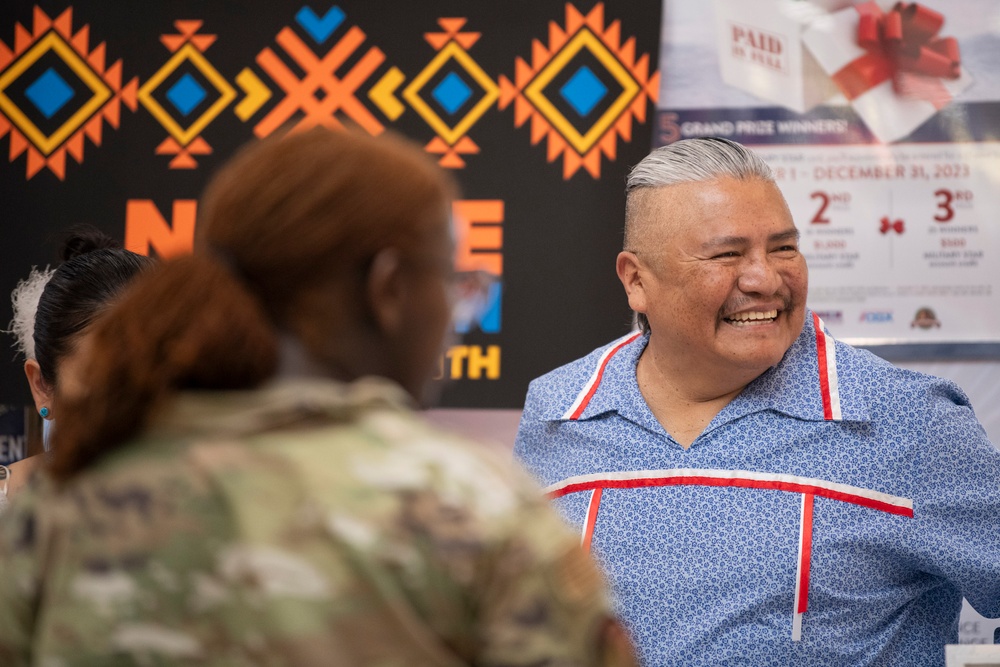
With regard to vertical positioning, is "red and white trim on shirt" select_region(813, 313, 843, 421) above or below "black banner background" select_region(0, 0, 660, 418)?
below

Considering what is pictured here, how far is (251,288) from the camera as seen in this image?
1.00 meters

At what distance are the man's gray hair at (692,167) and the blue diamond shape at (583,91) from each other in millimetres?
1221

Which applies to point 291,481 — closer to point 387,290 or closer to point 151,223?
point 387,290

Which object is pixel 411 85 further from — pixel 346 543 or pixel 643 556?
pixel 346 543

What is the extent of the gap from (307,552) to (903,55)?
3.03 meters

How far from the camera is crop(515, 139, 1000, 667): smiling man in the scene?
1.98m

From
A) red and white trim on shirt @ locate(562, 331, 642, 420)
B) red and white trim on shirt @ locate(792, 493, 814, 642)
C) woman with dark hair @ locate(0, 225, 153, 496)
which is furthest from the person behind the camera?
red and white trim on shirt @ locate(562, 331, 642, 420)

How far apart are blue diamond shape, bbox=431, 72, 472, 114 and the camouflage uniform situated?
271 centimetres

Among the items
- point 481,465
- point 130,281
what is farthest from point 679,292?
point 481,465

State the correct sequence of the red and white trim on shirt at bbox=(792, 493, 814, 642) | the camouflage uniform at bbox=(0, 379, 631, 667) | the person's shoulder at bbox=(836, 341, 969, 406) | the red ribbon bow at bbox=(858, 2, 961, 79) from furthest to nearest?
the red ribbon bow at bbox=(858, 2, 961, 79)
the person's shoulder at bbox=(836, 341, 969, 406)
the red and white trim on shirt at bbox=(792, 493, 814, 642)
the camouflage uniform at bbox=(0, 379, 631, 667)

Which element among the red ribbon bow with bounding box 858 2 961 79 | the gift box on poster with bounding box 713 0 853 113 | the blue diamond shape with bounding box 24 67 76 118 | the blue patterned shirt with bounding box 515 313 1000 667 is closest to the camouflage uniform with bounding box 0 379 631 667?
the blue patterned shirt with bounding box 515 313 1000 667

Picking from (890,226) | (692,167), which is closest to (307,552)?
(692,167)

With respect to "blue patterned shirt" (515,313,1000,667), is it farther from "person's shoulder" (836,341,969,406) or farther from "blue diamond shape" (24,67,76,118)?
"blue diamond shape" (24,67,76,118)

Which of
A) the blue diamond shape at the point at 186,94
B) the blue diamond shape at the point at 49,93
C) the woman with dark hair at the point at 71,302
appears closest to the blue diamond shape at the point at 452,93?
the blue diamond shape at the point at 186,94
